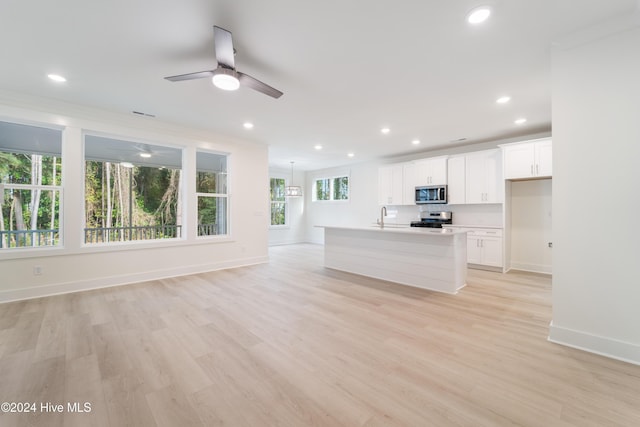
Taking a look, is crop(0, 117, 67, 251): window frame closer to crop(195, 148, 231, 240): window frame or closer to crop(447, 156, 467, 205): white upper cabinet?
crop(195, 148, 231, 240): window frame

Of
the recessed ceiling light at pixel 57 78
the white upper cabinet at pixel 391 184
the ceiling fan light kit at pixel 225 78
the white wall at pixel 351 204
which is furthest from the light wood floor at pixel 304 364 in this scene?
the white wall at pixel 351 204

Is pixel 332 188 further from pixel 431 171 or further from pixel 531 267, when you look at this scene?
pixel 531 267

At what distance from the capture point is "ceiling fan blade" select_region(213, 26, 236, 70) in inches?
80.0

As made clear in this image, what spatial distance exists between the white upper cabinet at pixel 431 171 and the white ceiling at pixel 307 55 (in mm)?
1673

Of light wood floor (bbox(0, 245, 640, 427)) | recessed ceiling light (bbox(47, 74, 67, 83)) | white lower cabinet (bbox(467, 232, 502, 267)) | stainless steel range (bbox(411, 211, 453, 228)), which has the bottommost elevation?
light wood floor (bbox(0, 245, 640, 427))

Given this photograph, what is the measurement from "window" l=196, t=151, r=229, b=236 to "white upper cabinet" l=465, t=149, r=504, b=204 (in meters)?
5.37

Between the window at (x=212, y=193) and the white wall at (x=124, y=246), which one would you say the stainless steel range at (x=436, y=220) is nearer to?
the white wall at (x=124, y=246)

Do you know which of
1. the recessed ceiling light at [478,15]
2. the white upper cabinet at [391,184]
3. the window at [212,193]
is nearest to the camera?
the recessed ceiling light at [478,15]

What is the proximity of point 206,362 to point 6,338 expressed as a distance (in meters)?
2.12

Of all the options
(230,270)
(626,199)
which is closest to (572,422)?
(626,199)

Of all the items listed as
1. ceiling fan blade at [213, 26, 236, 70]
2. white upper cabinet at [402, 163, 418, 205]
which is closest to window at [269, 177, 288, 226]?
white upper cabinet at [402, 163, 418, 205]

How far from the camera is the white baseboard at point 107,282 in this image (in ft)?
11.7

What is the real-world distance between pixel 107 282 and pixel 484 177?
7.33 m

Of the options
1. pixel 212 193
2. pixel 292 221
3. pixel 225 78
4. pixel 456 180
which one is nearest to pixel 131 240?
pixel 212 193
